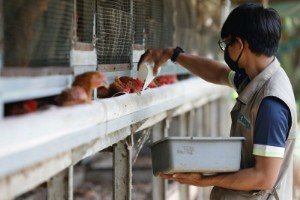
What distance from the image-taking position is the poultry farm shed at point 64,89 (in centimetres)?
210

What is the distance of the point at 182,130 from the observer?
25.3ft

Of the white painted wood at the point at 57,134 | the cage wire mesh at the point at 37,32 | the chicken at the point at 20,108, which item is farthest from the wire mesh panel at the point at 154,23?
the chicken at the point at 20,108

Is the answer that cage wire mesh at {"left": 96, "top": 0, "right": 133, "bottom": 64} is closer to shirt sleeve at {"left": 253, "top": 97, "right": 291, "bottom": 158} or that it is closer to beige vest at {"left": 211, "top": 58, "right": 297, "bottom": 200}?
beige vest at {"left": 211, "top": 58, "right": 297, "bottom": 200}

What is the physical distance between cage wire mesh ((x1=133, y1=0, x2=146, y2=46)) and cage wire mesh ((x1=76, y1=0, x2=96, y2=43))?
0.84m

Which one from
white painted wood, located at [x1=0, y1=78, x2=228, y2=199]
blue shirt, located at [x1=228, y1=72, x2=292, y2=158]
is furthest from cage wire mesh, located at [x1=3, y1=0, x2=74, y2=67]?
blue shirt, located at [x1=228, y1=72, x2=292, y2=158]

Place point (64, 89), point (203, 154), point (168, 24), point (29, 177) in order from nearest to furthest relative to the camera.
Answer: point (29, 177) < point (64, 89) < point (203, 154) < point (168, 24)

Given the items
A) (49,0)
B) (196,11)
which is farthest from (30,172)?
(196,11)

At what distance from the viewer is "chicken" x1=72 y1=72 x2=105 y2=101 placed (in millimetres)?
2877

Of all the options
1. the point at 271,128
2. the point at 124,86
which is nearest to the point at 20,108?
the point at 124,86

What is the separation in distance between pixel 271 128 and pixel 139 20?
6.40 feet

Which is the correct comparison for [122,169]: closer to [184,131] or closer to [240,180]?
[240,180]

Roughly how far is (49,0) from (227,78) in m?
1.75

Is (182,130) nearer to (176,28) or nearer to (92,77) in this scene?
(176,28)

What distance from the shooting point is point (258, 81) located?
10.8 ft
